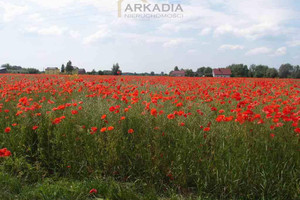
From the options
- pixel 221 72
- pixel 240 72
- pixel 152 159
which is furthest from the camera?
pixel 221 72

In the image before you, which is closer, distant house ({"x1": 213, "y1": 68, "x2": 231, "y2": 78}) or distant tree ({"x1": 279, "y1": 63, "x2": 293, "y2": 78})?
distant tree ({"x1": 279, "y1": 63, "x2": 293, "y2": 78})

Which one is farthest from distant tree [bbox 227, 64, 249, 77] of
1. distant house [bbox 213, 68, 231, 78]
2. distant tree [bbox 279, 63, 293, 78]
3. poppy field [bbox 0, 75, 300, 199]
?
poppy field [bbox 0, 75, 300, 199]

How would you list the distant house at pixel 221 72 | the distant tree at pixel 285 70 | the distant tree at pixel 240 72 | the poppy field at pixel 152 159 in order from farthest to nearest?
the distant house at pixel 221 72 → the distant tree at pixel 240 72 → the distant tree at pixel 285 70 → the poppy field at pixel 152 159

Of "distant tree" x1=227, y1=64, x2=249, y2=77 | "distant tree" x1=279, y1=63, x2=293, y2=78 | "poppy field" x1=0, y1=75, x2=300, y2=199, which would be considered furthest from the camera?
"distant tree" x1=227, y1=64, x2=249, y2=77

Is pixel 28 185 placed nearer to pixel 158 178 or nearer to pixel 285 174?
pixel 158 178

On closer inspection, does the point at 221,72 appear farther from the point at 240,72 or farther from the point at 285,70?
the point at 285,70

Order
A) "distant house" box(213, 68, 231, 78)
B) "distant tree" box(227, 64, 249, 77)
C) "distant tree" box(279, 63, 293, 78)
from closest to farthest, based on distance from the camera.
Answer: "distant tree" box(279, 63, 293, 78)
"distant tree" box(227, 64, 249, 77)
"distant house" box(213, 68, 231, 78)

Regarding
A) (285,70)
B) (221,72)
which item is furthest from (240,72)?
(221,72)

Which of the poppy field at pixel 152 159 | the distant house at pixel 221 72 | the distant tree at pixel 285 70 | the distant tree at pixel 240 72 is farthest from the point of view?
the distant house at pixel 221 72

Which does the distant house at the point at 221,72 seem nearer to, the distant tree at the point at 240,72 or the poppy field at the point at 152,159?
the distant tree at the point at 240,72

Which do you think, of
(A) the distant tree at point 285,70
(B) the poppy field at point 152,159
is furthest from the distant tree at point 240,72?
(B) the poppy field at point 152,159

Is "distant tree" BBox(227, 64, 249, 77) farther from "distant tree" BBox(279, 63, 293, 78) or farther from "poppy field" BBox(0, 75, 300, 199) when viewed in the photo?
"poppy field" BBox(0, 75, 300, 199)

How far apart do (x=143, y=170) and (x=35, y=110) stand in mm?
2390

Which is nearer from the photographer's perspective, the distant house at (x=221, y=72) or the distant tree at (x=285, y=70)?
the distant tree at (x=285, y=70)
